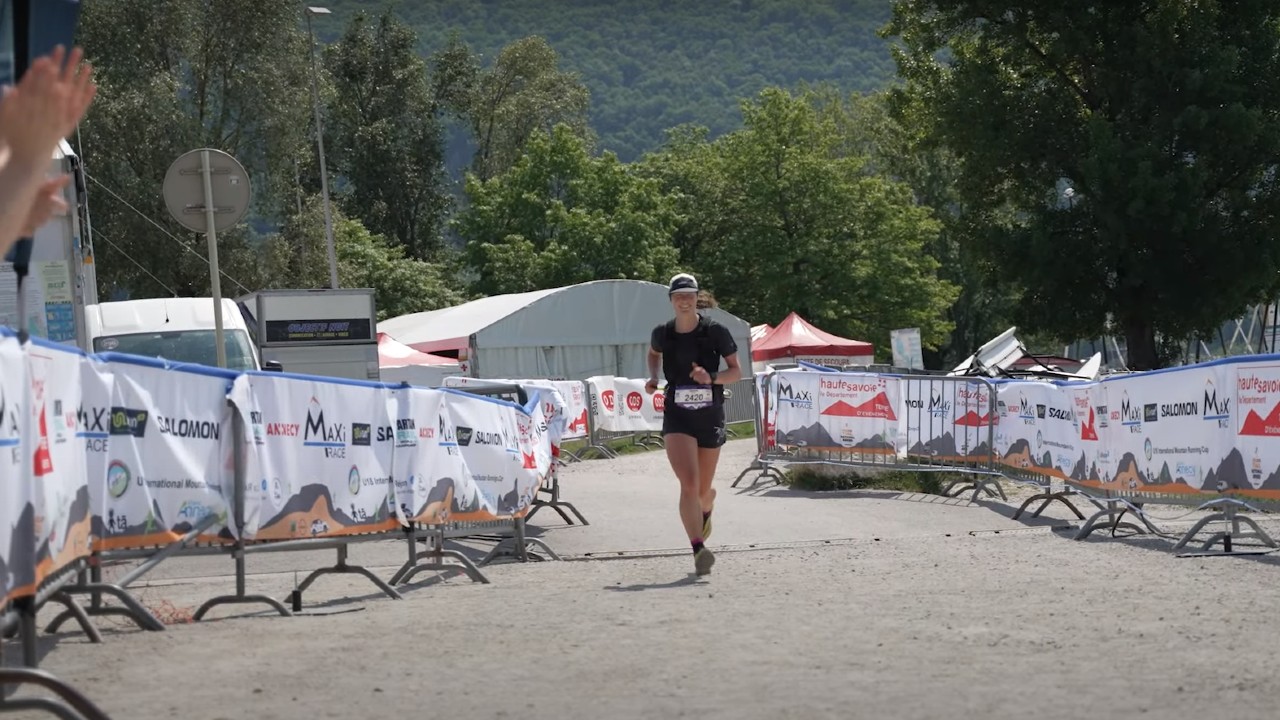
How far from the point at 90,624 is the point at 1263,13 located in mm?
36443

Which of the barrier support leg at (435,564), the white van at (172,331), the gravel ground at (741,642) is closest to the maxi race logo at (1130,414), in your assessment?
the gravel ground at (741,642)

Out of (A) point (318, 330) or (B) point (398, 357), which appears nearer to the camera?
(A) point (318, 330)

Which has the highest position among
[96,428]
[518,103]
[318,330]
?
[518,103]

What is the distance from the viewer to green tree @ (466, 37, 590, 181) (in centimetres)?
8344

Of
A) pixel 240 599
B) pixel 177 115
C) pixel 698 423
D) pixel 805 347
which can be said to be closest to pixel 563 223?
pixel 805 347

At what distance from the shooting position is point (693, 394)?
36.0ft

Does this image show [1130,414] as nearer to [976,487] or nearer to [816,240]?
[976,487]

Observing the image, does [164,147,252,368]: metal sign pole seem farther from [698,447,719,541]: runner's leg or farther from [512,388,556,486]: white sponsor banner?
[698,447,719,541]: runner's leg

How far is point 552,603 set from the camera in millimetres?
8836

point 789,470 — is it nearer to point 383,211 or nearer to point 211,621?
point 211,621

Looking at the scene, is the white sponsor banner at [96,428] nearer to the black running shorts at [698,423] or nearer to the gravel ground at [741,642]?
the gravel ground at [741,642]

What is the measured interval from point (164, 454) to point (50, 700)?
3229 mm

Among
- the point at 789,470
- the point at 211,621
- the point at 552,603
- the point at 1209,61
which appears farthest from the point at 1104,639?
the point at 1209,61

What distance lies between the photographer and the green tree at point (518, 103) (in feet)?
274
